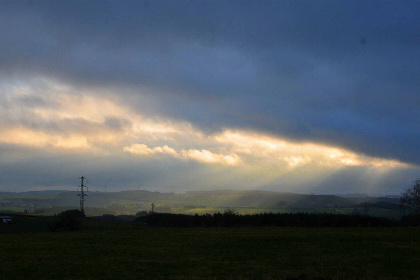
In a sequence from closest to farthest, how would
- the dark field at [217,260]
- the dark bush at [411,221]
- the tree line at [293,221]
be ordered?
1. the dark field at [217,260]
2. the tree line at [293,221]
3. the dark bush at [411,221]

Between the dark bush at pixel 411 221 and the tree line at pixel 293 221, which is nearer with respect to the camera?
the tree line at pixel 293 221

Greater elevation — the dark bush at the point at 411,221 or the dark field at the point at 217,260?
the dark field at the point at 217,260

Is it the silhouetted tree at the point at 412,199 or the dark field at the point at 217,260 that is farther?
the silhouetted tree at the point at 412,199

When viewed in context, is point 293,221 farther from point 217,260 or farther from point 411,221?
point 217,260

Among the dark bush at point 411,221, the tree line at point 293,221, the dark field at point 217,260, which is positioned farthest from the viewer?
the dark bush at point 411,221

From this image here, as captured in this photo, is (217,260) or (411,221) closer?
(217,260)

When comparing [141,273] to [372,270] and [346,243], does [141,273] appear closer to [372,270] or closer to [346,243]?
[372,270]

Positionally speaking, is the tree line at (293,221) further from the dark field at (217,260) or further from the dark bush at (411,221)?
the dark field at (217,260)

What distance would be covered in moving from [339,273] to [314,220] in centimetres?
5632

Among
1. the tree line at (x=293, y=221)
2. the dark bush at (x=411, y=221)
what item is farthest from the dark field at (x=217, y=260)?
the dark bush at (x=411, y=221)

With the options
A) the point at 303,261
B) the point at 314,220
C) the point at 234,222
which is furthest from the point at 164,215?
the point at 303,261

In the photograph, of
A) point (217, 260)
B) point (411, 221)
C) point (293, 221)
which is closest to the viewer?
point (217, 260)

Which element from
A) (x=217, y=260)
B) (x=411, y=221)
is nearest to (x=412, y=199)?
(x=411, y=221)

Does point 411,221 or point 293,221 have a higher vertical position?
point 293,221
